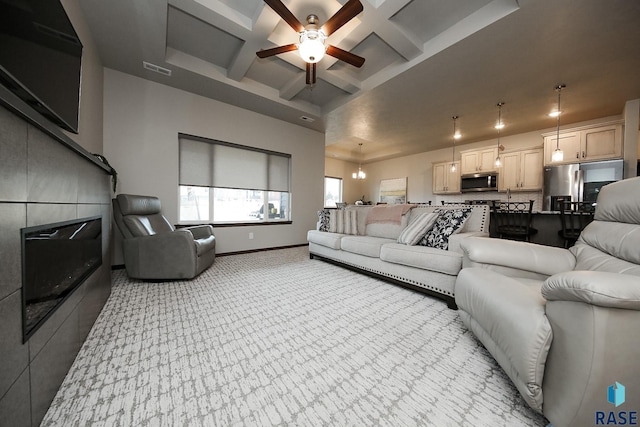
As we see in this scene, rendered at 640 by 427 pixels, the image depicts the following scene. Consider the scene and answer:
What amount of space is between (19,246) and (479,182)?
705 centimetres

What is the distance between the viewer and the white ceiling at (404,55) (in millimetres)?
2163

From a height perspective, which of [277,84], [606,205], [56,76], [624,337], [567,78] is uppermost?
[277,84]

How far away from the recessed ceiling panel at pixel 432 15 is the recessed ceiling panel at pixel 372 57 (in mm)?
336

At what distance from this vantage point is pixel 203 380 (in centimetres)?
110

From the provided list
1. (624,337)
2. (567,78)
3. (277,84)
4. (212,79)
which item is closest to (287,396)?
(624,337)

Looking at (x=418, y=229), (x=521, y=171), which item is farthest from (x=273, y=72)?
(x=521, y=171)

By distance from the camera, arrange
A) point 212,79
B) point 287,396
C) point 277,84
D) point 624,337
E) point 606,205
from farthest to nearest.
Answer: point 277,84, point 212,79, point 606,205, point 287,396, point 624,337

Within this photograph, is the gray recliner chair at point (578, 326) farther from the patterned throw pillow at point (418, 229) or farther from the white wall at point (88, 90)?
the white wall at point (88, 90)

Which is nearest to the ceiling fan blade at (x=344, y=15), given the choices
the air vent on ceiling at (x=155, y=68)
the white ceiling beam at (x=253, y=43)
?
the white ceiling beam at (x=253, y=43)

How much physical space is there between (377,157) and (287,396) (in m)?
7.77

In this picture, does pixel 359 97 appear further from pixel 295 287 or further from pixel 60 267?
pixel 60 267

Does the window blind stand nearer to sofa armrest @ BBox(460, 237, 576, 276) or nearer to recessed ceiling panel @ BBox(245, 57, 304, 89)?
recessed ceiling panel @ BBox(245, 57, 304, 89)

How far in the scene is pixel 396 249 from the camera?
235cm

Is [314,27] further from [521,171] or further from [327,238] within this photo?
[521,171]
